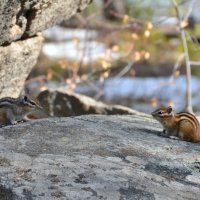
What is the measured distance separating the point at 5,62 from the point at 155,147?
84.6 inches

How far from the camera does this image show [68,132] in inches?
202

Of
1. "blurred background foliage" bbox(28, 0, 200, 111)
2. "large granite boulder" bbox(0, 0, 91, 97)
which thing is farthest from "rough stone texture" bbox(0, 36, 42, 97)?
"blurred background foliage" bbox(28, 0, 200, 111)

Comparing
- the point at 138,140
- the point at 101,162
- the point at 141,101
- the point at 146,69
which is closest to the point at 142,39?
the point at 141,101

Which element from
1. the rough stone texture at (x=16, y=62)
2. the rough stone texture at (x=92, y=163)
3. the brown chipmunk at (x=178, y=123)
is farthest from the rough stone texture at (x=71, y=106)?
the rough stone texture at (x=92, y=163)

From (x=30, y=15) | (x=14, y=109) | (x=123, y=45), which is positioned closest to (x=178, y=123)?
(x=14, y=109)

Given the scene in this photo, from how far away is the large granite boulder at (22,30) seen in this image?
19.6 feet

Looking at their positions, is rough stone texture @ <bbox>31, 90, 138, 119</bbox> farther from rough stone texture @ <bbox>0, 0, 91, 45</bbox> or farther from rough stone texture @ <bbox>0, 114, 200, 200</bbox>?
rough stone texture @ <bbox>0, 114, 200, 200</bbox>

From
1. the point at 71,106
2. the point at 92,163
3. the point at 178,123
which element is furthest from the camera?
the point at 71,106

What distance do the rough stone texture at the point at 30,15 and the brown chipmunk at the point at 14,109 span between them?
2.33 feet

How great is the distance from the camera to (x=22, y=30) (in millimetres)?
6523

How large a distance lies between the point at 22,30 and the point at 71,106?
Result: 6.12 feet

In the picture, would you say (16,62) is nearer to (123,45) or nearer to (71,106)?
(71,106)

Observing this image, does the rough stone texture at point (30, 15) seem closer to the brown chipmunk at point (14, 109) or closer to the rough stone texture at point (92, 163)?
the brown chipmunk at point (14, 109)

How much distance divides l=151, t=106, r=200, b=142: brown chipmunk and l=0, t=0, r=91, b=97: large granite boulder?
1564 mm
